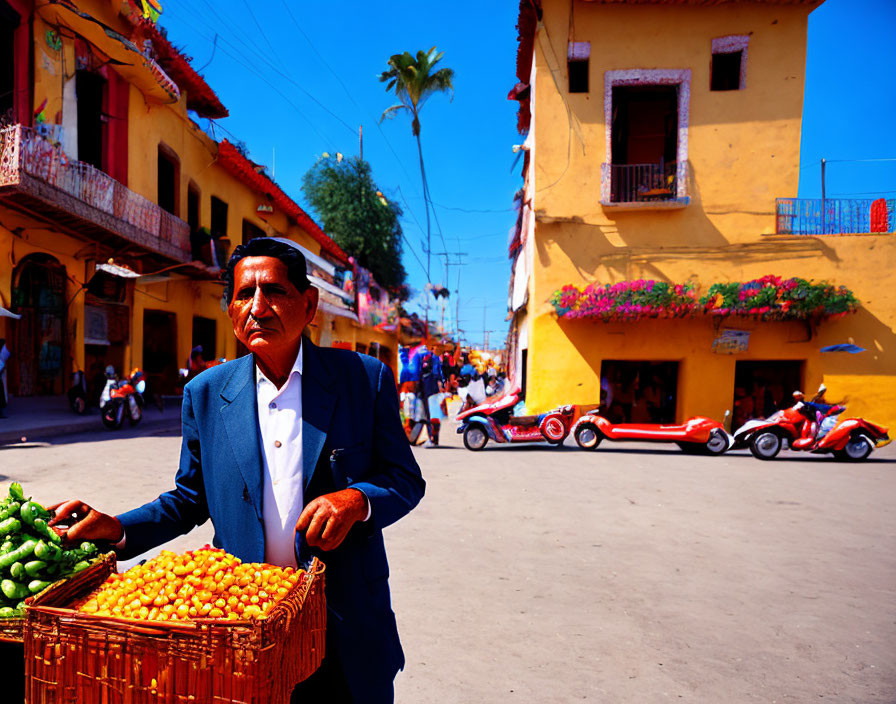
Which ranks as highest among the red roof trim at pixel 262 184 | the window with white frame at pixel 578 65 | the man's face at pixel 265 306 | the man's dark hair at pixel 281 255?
the window with white frame at pixel 578 65

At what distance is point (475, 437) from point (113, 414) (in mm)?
7095

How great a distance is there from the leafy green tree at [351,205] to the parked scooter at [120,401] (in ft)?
64.6

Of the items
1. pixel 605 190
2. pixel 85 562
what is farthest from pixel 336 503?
pixel 605 190

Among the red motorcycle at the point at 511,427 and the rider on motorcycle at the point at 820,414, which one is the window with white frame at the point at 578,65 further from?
the rider on motorcycle at the point at 820,414

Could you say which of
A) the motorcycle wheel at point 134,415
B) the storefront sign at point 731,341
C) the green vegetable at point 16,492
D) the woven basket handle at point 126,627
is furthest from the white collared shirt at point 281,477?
the storefront sign at point 731,341

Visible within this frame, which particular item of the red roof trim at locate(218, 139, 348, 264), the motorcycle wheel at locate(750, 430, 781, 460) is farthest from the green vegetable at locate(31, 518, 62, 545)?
the red roof trim at locate(218, 139, 348, 264)

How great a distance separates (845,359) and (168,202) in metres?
18.9

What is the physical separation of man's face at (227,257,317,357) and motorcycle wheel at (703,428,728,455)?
10.4m

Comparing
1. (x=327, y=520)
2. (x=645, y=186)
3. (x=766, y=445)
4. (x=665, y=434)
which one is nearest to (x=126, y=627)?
(x=327, y=520)

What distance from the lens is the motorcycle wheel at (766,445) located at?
→ 381 inches

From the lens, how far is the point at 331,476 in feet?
4.90

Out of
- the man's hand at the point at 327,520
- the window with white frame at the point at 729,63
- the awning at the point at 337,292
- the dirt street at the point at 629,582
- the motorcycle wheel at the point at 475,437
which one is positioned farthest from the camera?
the awning at the point at 337,292

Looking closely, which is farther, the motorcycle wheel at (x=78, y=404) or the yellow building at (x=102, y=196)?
the motorcycle wheel at (x=78, y=404)

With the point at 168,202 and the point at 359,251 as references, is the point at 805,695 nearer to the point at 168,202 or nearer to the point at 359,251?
the point at 168,202
